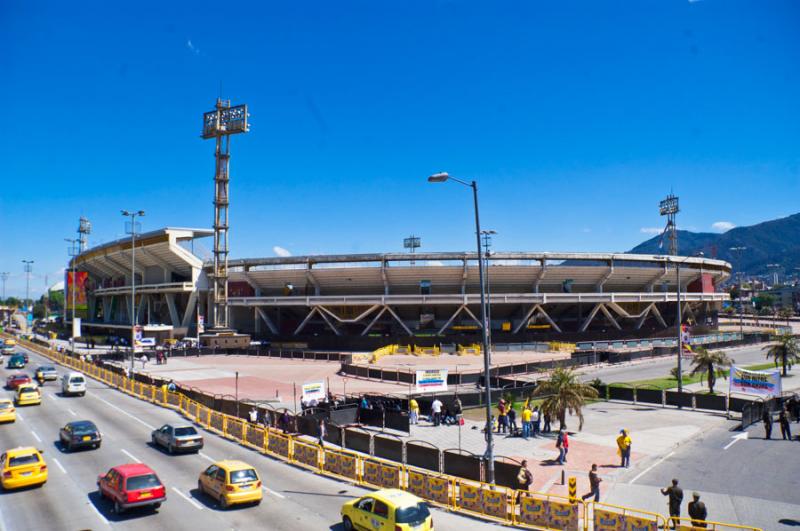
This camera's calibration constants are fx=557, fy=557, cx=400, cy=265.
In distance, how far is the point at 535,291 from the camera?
250 feet

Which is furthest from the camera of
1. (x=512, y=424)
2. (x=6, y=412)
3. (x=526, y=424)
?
(x=6, y=412)

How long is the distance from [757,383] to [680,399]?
166 inches

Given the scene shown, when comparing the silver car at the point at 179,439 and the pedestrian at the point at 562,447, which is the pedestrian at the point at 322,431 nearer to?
the silver car at the point at 179,439

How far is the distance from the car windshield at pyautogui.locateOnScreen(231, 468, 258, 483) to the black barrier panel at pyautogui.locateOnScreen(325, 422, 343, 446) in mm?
7306

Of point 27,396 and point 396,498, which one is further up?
point 396,498

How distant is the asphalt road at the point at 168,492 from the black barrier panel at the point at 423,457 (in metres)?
2.66

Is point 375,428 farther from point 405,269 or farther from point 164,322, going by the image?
point 164,322

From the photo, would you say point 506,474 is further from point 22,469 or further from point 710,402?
point 710,402

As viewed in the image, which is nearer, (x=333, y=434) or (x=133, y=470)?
(x=133, y=470)

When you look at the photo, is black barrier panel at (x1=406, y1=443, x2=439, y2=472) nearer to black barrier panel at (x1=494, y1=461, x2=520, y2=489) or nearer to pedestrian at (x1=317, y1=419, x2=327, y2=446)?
black barrier panel at (x1=494, y1=461, x2=520, y2=489)

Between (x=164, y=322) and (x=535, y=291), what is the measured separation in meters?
62.5

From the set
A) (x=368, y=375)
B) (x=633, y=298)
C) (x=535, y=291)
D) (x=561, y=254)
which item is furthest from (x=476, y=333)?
(x=368, y=375)

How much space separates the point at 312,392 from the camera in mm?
27422

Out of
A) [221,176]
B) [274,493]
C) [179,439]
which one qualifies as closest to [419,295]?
[221,176]
